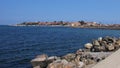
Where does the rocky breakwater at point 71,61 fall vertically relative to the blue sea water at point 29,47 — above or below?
above

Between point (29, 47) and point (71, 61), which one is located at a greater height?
point (71, 61)

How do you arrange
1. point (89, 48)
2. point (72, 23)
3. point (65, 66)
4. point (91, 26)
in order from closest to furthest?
point (65, 66) → point (89, 48) → point (91, 26) → point (72, 23)

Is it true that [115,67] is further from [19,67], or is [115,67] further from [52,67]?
[19,67]

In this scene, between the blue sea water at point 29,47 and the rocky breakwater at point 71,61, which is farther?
the blue sea water at point 29,47

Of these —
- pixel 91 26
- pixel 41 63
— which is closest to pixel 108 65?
pixel 41 63

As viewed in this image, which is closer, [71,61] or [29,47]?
[71,61]

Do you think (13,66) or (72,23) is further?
(72,23)

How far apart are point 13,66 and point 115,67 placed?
1339 centimetres

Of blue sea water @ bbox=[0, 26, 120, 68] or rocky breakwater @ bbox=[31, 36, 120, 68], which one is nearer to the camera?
rocky breakwater @ bbox=[31, 36, 120, 68]

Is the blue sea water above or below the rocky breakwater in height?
below

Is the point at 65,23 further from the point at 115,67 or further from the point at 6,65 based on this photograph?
the point at 115,67

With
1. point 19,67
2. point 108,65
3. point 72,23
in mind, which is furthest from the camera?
point 72,23

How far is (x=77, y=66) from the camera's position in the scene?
12.1m

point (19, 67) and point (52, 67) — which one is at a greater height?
point (52, 67)
